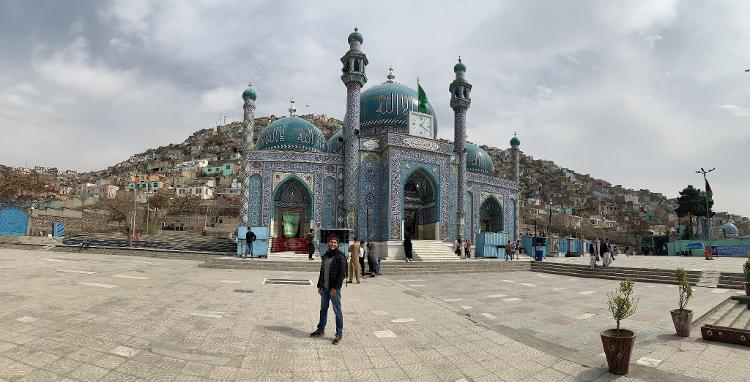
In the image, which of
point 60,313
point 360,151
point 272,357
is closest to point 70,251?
point 360,151

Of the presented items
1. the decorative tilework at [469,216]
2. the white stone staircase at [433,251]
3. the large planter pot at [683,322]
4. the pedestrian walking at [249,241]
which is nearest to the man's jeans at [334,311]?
the large planter pot at [683,322]

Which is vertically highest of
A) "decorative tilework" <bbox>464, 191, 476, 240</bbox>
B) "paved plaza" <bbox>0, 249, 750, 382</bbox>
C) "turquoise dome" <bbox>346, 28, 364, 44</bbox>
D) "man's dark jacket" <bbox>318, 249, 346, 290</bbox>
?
"turquoise dome" <bbox>346, 28, 364, 44</bbox>

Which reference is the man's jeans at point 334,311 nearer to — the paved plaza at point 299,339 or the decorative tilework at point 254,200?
the paved plaza at point 299,339

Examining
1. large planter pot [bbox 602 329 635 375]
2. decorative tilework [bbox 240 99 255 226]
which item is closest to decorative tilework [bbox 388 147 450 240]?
decorative tilework [bbox 240 99 255 226]

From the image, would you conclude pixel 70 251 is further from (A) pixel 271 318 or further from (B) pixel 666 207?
(B) pixel 666 207

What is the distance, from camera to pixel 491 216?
32969mm

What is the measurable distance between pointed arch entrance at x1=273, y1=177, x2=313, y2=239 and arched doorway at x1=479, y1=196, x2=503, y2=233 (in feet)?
46.5

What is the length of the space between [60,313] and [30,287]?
2.94 m

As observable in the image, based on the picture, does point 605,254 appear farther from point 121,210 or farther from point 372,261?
point 121,210

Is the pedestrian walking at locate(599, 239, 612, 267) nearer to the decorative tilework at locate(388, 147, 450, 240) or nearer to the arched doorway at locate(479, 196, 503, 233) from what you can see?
the decorative tilework at locate(388, 147, 450, 240)

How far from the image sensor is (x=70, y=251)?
23.1 m

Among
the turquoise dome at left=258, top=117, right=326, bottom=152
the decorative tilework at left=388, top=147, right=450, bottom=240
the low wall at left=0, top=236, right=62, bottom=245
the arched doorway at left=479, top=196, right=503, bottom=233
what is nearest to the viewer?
the decorative tilework at left=388, top=147, right=450, bottom=240

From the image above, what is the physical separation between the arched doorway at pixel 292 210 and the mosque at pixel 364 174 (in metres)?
0.07

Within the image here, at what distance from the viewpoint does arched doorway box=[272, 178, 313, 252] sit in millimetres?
26461
